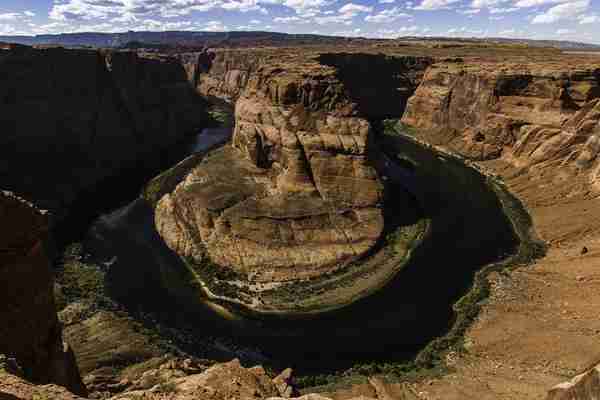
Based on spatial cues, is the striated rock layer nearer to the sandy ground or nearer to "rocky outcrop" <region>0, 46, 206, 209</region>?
the sandy ground

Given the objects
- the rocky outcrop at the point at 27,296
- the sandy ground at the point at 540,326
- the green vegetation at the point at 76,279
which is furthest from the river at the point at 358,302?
the rocky outcrop at the point at 27,296

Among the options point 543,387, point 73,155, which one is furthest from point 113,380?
point 73,155

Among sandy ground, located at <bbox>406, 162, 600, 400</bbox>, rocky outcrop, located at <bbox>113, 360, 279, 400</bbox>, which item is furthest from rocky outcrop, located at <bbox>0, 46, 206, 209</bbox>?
sandy ground, located at <bbox>406, 162, 600, 400</bbox>

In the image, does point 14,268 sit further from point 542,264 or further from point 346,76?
point 346,76

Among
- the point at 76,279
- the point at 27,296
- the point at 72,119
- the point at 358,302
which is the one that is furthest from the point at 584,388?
the point at 72,119

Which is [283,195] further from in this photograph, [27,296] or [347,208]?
[27,296]

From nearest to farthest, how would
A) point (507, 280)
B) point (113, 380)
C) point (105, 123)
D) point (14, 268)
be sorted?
1. point (14, 268)
2. point (113, 380)
3. point (507, 280)
4. point (105, 123)
